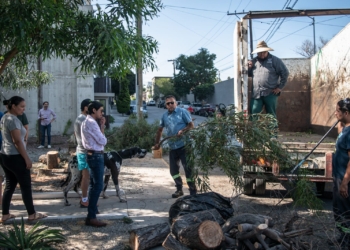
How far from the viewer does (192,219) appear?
426 cm

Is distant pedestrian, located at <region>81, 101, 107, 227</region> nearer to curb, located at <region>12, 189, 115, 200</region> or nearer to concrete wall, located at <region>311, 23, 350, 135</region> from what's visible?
curb, located at <region>12, 189, 115, 200</region>

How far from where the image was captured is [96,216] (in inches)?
220

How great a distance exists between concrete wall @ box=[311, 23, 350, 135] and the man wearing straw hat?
1719 mm

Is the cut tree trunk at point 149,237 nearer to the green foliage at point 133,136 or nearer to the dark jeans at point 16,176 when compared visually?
the dark jeans at point 16,176

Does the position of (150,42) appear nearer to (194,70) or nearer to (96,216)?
(96,216)

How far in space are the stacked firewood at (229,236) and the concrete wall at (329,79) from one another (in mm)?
4660

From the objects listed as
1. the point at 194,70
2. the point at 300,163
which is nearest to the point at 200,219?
the point at 300,163

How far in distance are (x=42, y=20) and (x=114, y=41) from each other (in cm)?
110

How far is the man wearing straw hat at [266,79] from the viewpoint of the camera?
6918 mm

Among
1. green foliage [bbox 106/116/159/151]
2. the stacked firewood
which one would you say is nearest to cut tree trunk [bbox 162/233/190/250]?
the stacked firewood

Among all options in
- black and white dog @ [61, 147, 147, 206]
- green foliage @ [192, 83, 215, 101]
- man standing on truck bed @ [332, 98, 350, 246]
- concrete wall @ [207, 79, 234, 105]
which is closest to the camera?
man standing on truck bed @ [332, 98, 350, 246]

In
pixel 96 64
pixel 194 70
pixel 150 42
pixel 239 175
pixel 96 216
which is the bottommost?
pixel 96 216

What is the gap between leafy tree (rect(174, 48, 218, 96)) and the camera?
5619 centimetres

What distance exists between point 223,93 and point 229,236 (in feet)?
131
